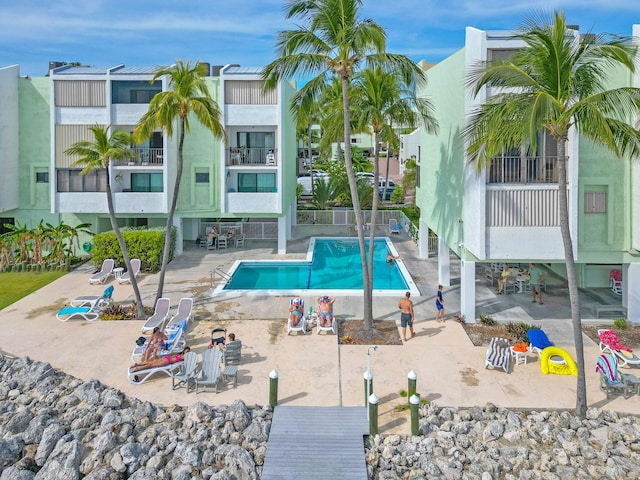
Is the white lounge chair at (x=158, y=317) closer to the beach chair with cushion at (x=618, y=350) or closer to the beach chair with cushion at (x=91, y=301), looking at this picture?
the beach chair with cushion at (x=91, y=301)

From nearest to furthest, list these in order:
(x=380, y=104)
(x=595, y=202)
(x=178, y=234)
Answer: (x=595, y=202) < (x=380, y=104) < (x=178, y=234)

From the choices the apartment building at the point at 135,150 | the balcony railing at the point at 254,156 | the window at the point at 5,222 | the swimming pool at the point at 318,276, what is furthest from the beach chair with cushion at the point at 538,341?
the window at the point at 5,222

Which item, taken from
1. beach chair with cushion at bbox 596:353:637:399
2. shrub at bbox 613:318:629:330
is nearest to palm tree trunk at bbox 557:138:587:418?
beach chair with cushion at bbox 596:353:637:399

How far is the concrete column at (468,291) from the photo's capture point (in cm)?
1758

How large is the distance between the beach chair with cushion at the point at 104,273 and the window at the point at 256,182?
822 cm

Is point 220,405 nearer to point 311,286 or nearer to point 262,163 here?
point 311,286

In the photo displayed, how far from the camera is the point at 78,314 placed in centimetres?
1827

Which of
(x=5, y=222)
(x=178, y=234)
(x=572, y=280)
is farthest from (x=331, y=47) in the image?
(x=5, y=222)

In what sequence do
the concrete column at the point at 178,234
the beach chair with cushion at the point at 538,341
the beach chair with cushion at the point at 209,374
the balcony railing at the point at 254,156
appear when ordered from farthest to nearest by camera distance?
the concrete column at the point at 178,234 < the balcony railing at the point at 254,156 < the beach chair with cushion at the point at 538,341 < the beach chair with cushion at the point at 209,374

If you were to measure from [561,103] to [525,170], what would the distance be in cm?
568

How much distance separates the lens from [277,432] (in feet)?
36.1

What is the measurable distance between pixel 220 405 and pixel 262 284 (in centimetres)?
1213

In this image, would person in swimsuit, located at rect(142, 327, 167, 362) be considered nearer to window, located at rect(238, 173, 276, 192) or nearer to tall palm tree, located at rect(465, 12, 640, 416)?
tall palm tree, located at rect(465, 12, 640, 416)

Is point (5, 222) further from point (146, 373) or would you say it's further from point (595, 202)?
point (595, 202)
